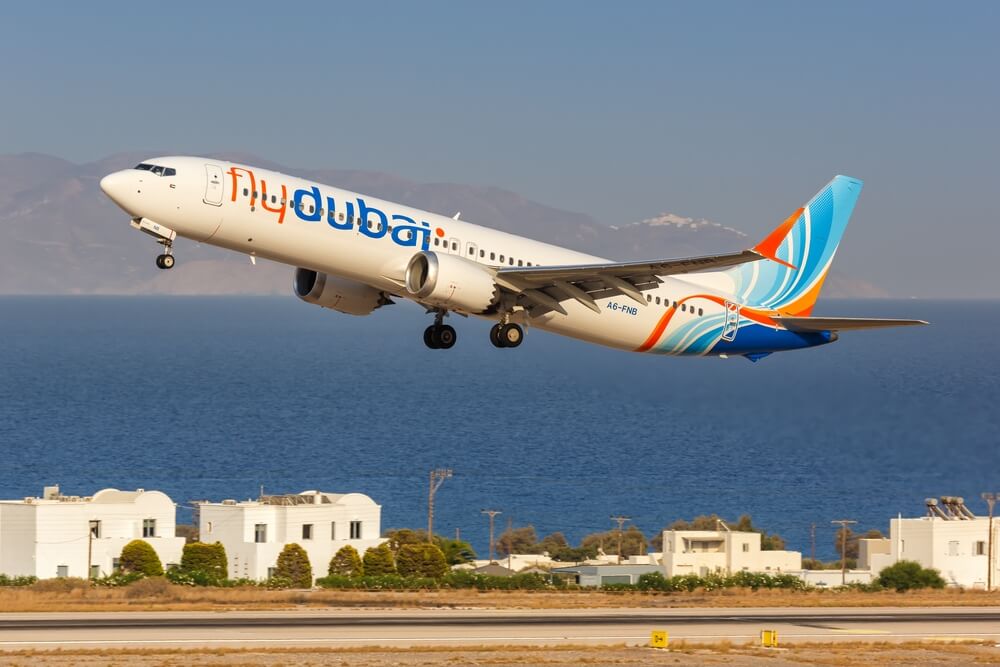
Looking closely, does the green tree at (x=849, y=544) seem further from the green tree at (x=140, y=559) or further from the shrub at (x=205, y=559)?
the green tree at (x=140, y=559)

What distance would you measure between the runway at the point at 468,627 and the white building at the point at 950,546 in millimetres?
26059

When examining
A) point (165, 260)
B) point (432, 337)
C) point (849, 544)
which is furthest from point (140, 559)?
point (849, 544)

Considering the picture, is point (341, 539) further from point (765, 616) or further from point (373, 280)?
point (373, 280)

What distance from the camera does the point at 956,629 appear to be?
51219mm

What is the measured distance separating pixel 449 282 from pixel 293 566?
→ 1617 inches

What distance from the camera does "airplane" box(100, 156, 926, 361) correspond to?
41.8 meters

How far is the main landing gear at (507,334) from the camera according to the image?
4588 centimetres

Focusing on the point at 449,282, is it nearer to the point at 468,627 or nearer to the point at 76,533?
the point at 468,627

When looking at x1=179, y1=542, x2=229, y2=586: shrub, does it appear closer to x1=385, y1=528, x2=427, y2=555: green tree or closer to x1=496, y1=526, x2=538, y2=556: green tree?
x1=385, y1=528, x2=427, y2=555: green tree

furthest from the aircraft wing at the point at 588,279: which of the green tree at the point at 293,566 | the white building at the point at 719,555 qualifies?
the white building at the point at 719,555

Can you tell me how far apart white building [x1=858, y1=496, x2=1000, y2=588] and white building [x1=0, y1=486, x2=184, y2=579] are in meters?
42.7

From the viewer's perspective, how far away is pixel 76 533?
259 ft

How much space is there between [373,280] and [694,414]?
16.2 m

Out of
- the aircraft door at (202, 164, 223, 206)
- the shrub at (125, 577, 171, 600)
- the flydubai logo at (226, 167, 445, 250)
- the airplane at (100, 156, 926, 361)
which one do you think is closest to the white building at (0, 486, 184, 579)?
the shrub at (125, 577, 171, 600)
